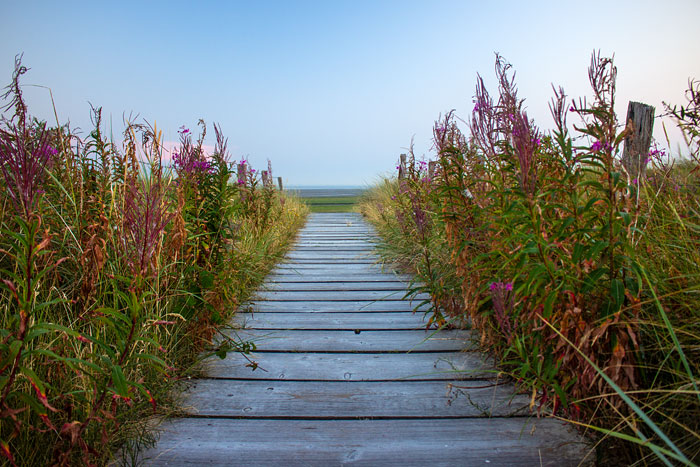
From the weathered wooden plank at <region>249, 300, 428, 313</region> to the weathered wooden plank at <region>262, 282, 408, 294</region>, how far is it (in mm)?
415

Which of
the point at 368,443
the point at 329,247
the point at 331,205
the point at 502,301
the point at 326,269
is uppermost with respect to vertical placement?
the point at 331,205

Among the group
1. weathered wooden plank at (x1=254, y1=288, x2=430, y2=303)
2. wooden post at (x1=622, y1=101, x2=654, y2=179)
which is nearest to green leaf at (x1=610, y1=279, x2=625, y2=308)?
wooden post at (x1=622, y1=101, x2=654, y2=179)

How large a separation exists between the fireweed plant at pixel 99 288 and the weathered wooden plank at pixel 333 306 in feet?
0.80

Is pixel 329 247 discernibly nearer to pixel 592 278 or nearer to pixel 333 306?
pixel 333 306

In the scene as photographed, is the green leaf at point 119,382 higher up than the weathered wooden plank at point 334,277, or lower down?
higher up

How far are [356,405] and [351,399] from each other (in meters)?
0.06

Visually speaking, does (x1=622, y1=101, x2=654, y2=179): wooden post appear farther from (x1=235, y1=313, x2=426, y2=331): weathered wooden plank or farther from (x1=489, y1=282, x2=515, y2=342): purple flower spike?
(x1=235, y1=313, x2=426, y2=331): weathered wooden plank

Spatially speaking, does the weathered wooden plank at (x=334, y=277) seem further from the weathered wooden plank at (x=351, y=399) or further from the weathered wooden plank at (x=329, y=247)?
the weathered wooden plank at (x=351, y=399)

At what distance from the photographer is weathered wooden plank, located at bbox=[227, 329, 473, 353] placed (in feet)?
8.80

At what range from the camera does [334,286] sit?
4273 mm

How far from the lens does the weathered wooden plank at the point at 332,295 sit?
3.82 metres

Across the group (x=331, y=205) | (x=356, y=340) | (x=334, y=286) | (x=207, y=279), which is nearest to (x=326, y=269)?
(x=334, y=286)

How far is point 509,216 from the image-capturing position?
67.9 inches

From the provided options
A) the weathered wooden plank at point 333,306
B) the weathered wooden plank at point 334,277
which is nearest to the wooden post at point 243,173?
the weathered wooden plank at point 334,277
